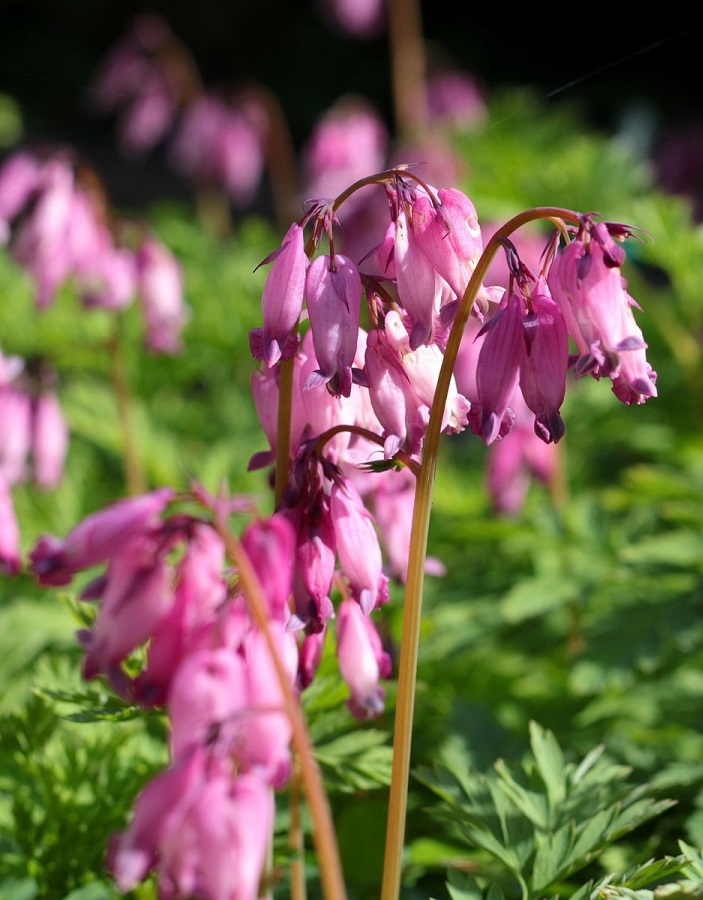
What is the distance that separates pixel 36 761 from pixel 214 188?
17.9ft

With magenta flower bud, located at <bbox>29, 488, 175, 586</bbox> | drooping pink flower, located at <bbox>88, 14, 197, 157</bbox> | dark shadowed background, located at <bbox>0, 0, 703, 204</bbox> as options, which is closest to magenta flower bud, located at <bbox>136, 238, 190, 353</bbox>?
magenta flower bud, located at <bbox>29, 488, 175, 586</bbox>

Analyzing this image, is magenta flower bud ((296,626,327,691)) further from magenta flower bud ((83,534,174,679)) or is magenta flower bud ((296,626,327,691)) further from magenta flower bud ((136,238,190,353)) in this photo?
magenta flower bud ((136,238,190,353))

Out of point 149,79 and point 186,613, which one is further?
point 149,79

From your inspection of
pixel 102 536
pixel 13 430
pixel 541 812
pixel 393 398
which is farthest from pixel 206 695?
pixel 13 430

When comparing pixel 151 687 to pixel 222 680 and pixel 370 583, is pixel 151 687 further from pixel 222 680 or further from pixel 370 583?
pixel 370 583

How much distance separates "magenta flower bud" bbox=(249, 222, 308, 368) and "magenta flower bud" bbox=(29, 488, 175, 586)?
300 millimetres

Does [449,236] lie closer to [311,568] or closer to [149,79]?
[311,568]

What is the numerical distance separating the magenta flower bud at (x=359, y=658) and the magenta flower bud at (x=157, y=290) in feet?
6.80

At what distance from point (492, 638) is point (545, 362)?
1726mm

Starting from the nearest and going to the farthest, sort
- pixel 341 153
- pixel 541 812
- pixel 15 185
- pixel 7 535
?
pixel 541 812, pixel 7 535, pixel 15 185, pixel 341 153

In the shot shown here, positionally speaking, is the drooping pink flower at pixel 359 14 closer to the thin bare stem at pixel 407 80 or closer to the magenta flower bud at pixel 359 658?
the thin bare stem at pixel 407 80

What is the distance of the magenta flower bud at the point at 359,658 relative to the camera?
1.44m

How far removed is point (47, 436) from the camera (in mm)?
2883

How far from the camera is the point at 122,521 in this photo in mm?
1141
